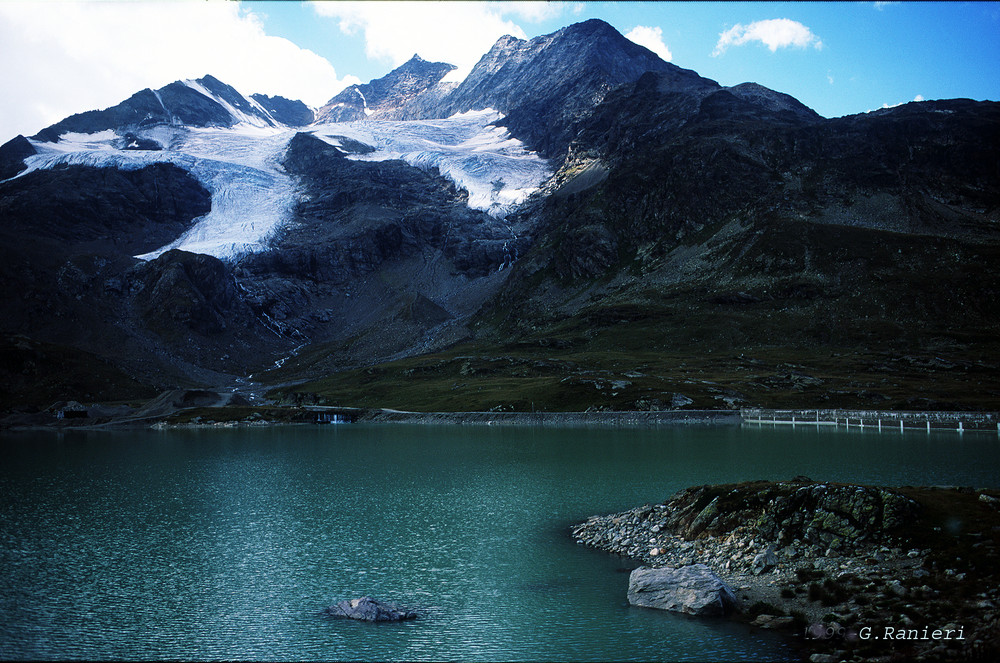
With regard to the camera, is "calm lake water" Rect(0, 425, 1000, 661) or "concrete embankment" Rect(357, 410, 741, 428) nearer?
"calm lake water" Rect(0, 425, 1000, 661)

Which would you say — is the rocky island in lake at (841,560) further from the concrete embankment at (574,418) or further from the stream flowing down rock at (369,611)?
the concrete embankment at (574,418)

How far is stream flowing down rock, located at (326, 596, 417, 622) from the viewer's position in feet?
85.1

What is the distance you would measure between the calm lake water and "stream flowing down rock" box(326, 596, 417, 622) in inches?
24.1

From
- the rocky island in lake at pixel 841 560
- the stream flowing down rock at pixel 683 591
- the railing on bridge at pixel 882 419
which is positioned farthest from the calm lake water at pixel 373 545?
the railing on bridge at pixel 882 419

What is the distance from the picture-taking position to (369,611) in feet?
85.8

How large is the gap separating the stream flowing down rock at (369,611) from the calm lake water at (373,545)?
2.01ft

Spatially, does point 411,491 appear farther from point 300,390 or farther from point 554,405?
point 300,390

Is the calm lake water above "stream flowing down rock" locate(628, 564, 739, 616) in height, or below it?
below

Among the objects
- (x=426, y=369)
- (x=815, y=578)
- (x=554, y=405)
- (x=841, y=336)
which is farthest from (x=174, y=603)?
(x=841, y=336)

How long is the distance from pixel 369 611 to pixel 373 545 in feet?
41.4

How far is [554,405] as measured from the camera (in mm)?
133375

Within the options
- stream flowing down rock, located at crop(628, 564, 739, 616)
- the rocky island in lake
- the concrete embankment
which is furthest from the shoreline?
stream flowing down rock, located at crop(628, 564, 739, 616)

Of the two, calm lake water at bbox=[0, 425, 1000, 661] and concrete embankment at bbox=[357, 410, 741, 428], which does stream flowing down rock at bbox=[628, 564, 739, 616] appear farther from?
concrete embankment at bbox=[357, 410, 741, 428]

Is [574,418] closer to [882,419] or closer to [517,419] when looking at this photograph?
[517,419]
